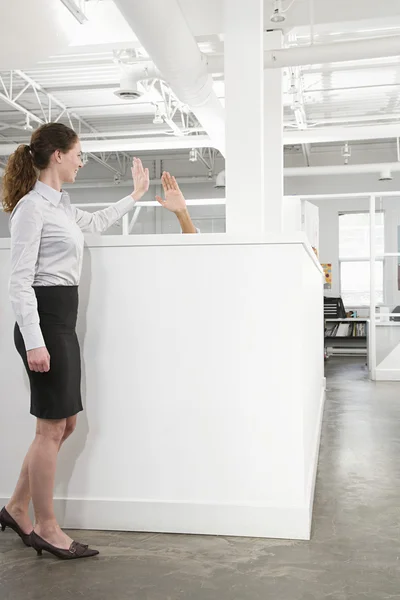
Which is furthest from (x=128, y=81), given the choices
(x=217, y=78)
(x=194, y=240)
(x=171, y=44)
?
(x=194, y=240)

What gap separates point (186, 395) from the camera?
2.65m

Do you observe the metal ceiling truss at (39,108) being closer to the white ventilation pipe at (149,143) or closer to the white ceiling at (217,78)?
the white ceiling at (217,78)

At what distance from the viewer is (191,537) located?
2568 millimetres

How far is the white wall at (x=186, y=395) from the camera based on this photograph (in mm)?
2586

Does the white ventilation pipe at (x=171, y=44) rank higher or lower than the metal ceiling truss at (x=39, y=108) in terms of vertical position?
lower

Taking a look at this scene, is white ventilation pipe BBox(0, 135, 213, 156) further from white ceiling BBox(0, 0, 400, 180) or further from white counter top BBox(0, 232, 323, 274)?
white counter top BBox(0, 232, 323, 274)

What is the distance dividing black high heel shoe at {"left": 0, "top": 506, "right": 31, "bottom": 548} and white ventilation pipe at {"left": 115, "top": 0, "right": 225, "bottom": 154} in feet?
8.08

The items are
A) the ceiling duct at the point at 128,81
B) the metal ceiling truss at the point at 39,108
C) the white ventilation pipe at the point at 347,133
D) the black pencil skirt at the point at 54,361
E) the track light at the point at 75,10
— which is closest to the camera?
the black pencil skirt at the point at 54,361

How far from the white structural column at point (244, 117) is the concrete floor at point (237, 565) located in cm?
143

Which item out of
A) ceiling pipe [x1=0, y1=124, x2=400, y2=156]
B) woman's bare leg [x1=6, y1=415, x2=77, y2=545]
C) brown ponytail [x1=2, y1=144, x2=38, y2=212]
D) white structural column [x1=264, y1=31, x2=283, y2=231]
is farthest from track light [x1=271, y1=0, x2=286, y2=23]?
ceiling pipe [x1=0, y1=124, x2=400, y2=156]

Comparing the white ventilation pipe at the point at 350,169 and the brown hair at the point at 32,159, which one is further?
the white ventilation pipe at the point at 350,169

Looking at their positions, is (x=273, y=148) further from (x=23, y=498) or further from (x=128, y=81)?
(x=23, y=498)

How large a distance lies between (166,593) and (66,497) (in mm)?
797

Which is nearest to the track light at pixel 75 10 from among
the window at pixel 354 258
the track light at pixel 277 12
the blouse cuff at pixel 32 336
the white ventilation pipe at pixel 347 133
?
the track light at pixel 277 12
